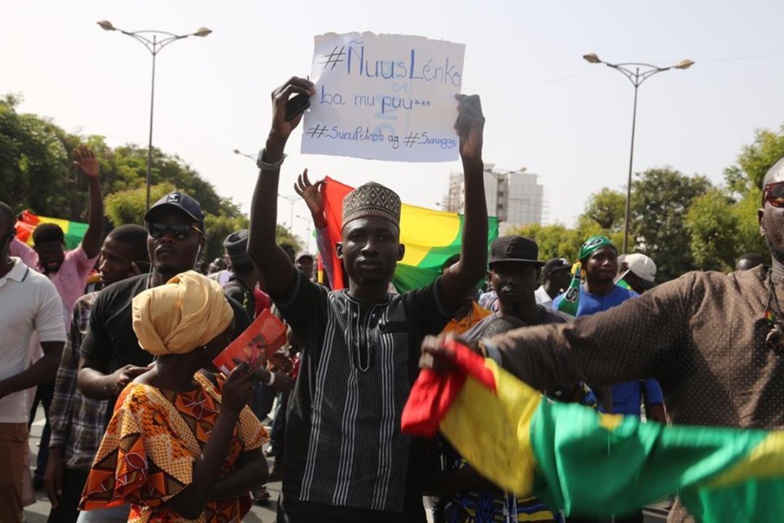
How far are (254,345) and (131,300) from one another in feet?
3.07

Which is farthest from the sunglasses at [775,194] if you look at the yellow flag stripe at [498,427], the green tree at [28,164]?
the green tree at [28,164]

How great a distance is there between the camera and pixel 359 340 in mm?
3262

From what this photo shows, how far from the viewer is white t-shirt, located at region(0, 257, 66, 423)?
14.6ft

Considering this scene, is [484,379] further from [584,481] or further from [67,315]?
[67,315]

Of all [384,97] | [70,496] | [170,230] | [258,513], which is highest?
[384,97]

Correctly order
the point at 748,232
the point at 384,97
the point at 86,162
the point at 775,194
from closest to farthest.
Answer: the point at 775,194 < the point at 384,97 < the point at 86,162 < the point at 748,232

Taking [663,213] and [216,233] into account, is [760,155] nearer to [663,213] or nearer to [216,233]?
[663,213]

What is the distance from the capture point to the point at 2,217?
14.8 ft

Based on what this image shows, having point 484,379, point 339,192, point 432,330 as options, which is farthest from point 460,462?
point 339,192

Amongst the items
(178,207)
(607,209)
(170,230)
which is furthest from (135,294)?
(607,209)

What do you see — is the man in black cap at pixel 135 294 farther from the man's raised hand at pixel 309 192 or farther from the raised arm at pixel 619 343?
the raised arm at pixel 619 343

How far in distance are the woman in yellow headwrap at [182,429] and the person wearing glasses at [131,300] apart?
1.92ft

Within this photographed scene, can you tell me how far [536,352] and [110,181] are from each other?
7598 centimetres

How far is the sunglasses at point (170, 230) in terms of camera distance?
13.2ft
